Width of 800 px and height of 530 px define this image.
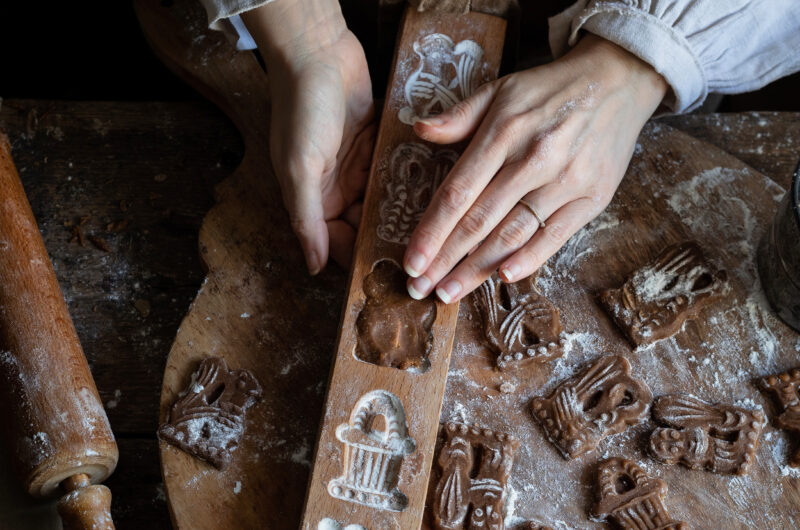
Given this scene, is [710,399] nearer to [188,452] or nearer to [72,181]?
[188,452]

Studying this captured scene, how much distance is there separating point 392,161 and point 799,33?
1128 mm

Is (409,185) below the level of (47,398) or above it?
above

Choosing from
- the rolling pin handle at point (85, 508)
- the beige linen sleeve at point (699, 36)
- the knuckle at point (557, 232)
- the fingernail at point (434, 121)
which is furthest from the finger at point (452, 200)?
the rolling pin handle at point (85, 508)

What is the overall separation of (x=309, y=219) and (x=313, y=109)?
277 millimetres

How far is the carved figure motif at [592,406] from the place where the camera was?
5.59 ft

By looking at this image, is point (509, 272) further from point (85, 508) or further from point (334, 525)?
point (85, 508)

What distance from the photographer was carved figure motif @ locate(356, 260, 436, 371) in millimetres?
1713

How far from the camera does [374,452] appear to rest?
1.63 meters

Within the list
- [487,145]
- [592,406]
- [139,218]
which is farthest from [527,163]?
[139,218]

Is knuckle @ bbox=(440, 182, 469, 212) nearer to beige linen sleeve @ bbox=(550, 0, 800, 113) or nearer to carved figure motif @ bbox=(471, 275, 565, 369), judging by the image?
carved figure motif @ bbox=(471, 275, 565, 369)

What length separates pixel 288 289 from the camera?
6.12ft

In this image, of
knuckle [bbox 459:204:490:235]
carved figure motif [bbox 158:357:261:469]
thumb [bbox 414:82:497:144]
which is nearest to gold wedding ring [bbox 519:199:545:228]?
knuckle [bbox 459:204:490:235]

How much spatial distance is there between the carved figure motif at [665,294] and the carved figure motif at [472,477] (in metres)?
0.44

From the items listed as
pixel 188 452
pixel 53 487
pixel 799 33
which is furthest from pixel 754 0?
pixel 53 487
